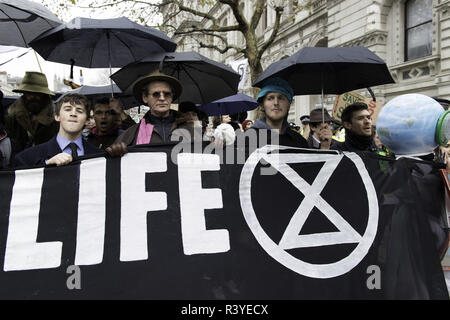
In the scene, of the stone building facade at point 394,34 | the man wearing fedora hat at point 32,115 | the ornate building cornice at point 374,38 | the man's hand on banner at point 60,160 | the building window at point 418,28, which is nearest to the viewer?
the man's hand on banner at point 60,160

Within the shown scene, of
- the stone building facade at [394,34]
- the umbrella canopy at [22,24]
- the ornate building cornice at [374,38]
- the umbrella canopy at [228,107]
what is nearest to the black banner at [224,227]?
the umbrella canopy at [22,24]

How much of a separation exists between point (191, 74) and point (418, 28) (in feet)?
44.9

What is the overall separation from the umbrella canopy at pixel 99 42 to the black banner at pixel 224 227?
177 cm

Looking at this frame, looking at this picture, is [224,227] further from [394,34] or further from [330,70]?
[394,34]

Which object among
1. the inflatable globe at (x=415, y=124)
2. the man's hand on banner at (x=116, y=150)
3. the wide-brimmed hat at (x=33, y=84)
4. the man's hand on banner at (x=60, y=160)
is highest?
the wide-brimmed hat at (x=33, y=84)

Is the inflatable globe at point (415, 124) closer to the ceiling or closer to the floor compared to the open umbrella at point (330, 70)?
closer to the floor

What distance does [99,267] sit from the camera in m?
2.22

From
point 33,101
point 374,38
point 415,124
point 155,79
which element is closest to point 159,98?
point 155,79

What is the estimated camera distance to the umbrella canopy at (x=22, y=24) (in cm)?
374

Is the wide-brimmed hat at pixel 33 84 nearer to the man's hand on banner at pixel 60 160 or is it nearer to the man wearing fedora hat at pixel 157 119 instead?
the man wearing fedora hat at pixel 157 119

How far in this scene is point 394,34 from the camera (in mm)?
15258
